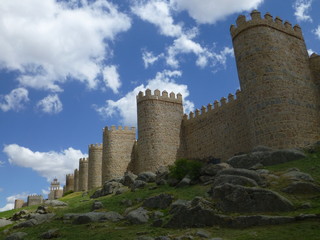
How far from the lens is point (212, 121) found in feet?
93.3

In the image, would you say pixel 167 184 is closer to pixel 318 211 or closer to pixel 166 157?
pixel 318 211

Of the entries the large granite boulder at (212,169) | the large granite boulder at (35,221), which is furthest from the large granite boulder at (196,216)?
the large granite boulder at (35,221)

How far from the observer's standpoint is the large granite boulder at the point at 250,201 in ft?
28.7

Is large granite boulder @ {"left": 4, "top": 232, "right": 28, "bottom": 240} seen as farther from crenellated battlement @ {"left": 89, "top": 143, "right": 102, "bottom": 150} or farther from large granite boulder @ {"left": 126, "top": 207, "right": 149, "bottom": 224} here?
crenellated battlement @ {"left": 89, "top": 143, "right": 102, "bottom": 150}

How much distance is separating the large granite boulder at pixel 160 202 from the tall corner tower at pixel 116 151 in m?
22.8

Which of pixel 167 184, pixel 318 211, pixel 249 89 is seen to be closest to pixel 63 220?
pixel 167 184

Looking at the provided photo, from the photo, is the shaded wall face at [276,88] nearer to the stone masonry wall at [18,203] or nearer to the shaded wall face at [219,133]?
the shaded wall face at [219,133]

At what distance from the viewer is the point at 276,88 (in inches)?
784

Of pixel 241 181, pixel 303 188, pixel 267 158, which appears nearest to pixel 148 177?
pixel 267 158

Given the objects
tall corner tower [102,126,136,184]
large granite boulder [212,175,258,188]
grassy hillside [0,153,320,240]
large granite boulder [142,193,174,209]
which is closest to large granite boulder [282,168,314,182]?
grassy hillside [0,153,320,240]

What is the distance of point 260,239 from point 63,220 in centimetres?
875

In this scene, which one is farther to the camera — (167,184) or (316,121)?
(316,121)

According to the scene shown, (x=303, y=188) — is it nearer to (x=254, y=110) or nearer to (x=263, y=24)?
(x=254, y=110)

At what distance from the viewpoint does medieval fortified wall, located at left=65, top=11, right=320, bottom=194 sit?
1953 cm
